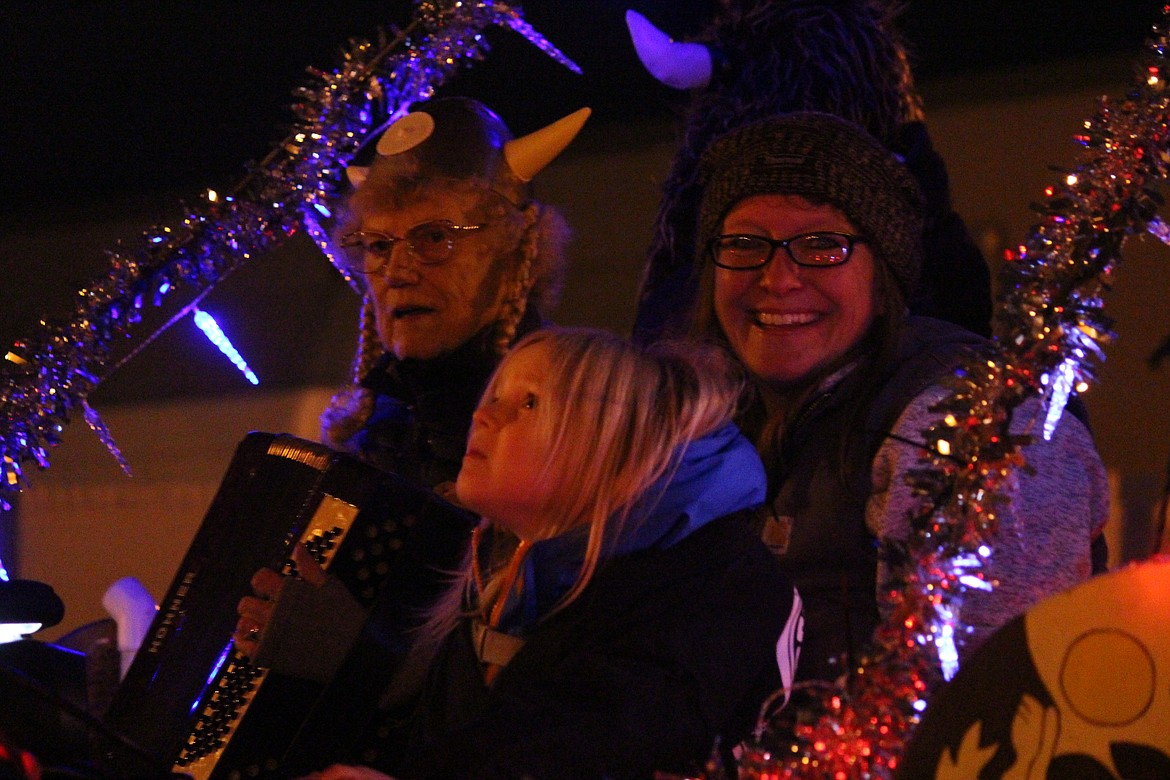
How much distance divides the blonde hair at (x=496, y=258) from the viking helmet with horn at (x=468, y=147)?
2 centimetres

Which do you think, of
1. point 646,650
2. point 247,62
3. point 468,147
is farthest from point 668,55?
point 247,62

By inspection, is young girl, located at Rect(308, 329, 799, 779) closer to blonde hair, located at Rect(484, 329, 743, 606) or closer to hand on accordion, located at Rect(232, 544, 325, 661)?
blonde hair, located at Rect(484, 329, 743, 606)

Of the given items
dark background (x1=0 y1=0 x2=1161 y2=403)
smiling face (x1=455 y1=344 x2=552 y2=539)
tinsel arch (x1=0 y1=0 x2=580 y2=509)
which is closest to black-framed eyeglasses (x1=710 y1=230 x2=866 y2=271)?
smiling face (x1=455 y1=344 x2=552 y2=539)

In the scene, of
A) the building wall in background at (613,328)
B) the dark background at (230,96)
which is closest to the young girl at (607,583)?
the building wall in background at (613,328)

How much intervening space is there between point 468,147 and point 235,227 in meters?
0.50

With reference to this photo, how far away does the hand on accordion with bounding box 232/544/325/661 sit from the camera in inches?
69.9

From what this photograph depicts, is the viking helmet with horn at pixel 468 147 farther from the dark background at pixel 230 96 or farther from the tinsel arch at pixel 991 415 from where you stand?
the tinsel arch at pixel 991 415

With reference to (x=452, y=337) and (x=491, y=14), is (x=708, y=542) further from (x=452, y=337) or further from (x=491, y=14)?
(x=491, y=14)

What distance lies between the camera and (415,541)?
5.93 feet

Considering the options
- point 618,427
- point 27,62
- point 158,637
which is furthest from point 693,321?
point 27,62

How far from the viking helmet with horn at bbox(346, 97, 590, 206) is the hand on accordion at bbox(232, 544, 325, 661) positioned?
2.75 feet

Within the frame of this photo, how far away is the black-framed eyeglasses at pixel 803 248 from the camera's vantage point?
184cm

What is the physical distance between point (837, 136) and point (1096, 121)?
55 cm

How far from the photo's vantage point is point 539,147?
94.8 inches
